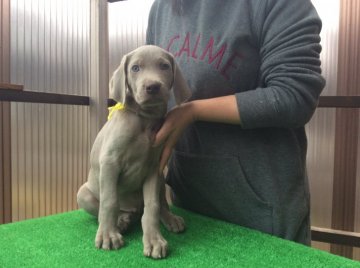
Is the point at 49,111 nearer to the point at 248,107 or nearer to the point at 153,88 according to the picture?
the point at 153,88

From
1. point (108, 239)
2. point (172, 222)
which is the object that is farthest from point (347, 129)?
point (108, 239)

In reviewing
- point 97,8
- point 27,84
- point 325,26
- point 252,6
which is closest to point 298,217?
point 252,6

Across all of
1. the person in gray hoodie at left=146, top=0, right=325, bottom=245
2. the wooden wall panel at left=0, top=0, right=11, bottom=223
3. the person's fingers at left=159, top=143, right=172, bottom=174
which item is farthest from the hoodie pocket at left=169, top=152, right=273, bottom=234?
the wooden wall panel at left=0, top=0, right=11, bottom=223

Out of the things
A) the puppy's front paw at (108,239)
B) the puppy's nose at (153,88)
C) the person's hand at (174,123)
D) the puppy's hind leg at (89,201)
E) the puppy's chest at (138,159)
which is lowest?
the puppy's front paw at (108,239)

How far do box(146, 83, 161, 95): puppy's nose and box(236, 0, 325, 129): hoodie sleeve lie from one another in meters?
0.22

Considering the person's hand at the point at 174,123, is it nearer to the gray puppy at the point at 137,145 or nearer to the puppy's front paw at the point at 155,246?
the gray puppy at the point at 137,145

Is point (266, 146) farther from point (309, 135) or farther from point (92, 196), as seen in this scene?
point (309, 135)

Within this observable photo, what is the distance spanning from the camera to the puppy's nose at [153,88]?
3.22ft

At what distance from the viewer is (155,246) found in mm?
959

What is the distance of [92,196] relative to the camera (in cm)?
123

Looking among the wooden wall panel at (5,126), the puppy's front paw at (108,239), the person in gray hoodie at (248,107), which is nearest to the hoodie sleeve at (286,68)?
the person in gray hoodie at (248,107)

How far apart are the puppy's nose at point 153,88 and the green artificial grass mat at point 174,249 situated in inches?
16.0

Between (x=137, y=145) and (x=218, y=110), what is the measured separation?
A: 25 centimetres

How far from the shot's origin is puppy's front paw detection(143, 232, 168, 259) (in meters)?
0.94
